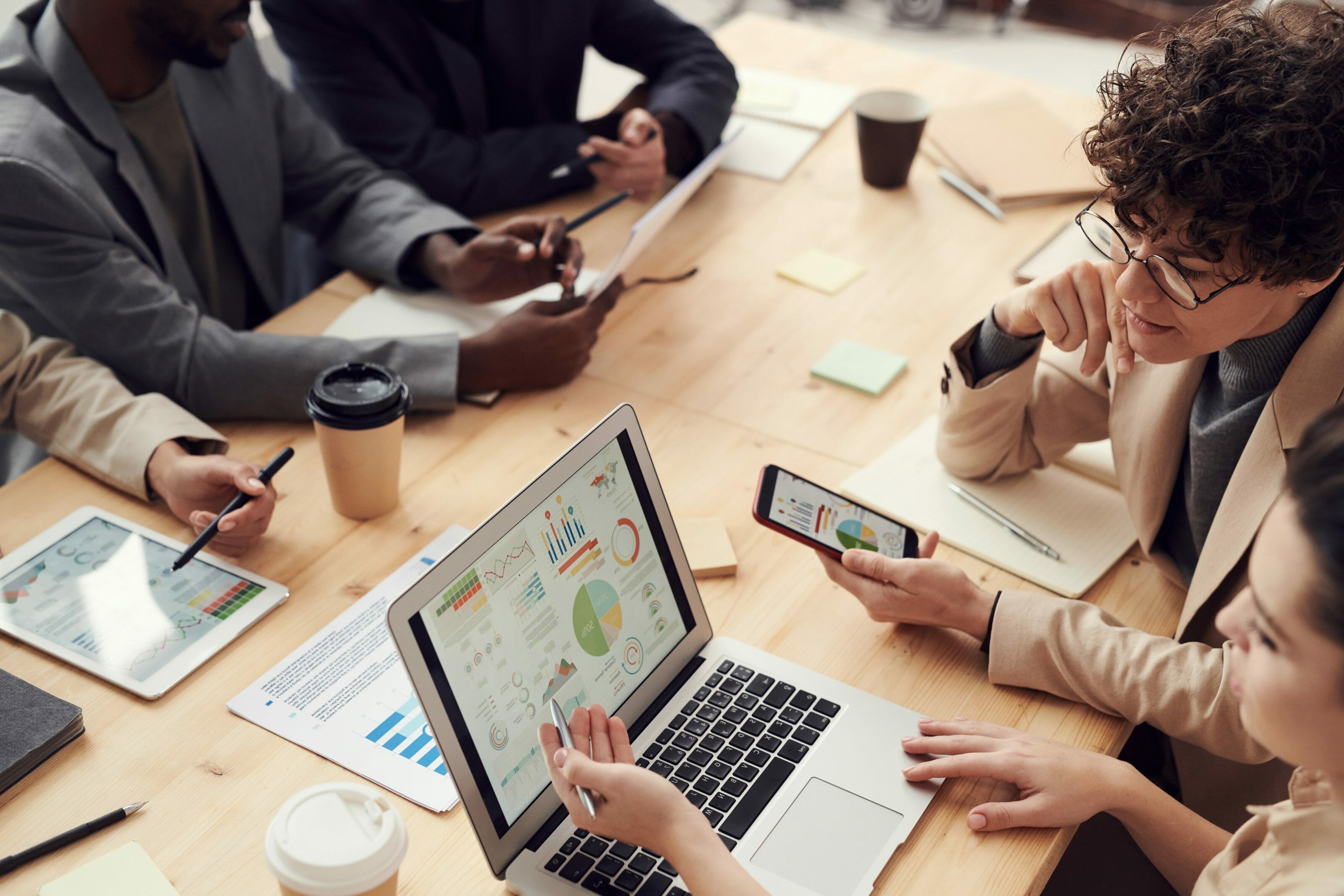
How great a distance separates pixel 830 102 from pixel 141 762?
1.77 meters

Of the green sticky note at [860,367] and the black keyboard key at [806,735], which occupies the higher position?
the black keyboard key at [806,735]

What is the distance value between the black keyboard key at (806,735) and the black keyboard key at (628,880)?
0.21m

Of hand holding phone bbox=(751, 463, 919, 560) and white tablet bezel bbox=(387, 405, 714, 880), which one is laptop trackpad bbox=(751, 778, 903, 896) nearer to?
white tablet bezel bbox=(387, 405, 714, 880)

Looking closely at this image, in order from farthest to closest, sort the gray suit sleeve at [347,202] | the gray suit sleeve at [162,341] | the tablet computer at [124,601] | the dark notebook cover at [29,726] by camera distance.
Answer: the gray suit sleeve at [347,202] → the gray suit sleeve at [162,341] → the tablet computer at [124,601] → the dark notebook cover at [29,726]

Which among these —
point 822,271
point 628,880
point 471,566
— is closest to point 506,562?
point 471,566

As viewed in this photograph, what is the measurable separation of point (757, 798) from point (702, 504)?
16.7 inches

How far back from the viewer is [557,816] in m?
0.88

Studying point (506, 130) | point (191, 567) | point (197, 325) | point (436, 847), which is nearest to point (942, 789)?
point (436, 847)

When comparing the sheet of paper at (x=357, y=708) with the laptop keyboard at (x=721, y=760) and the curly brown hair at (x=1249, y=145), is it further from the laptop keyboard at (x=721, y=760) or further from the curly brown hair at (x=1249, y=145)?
the curly brown hair at (x=1249, y=145)

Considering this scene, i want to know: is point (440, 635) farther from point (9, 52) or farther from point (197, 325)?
point (9, 52)

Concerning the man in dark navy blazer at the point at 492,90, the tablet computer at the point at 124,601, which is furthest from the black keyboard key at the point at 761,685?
the man in dark navy blazer at the point at 492,90

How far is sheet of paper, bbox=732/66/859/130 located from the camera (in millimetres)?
2156

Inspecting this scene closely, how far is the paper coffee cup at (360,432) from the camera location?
1146 millimetres

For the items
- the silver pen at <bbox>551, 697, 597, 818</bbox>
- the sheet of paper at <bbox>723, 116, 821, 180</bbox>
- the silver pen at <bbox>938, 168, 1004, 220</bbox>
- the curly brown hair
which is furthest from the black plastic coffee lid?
the silver pen at <bbox>938, 168, 1004, 220</bbox>
